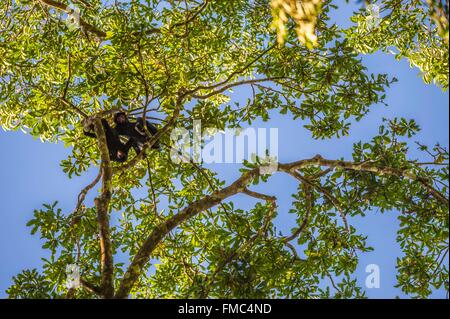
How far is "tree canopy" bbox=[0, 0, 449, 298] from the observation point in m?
7.68

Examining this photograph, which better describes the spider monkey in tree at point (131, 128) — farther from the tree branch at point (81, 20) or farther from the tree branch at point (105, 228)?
the tree branch at point (81, 20)

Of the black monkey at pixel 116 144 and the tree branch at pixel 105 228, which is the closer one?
the tree branch at pixel 105 228

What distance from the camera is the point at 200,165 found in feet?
31.3

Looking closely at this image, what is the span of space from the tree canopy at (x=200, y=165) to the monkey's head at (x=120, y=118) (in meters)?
0.22

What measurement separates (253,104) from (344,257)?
120 inches

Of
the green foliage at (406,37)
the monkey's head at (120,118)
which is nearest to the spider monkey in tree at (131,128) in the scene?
the monkey's head at (120,118)

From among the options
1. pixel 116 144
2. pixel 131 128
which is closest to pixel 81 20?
pixel 131 128

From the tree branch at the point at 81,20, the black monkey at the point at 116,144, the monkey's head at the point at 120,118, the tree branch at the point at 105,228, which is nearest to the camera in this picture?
the tree branch at the point at 105,228

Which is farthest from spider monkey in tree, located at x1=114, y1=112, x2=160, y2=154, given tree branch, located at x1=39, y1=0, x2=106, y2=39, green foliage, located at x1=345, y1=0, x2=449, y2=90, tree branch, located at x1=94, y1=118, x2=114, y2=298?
green foliage, located at x1=345, y1=0, x2=449, y2=90

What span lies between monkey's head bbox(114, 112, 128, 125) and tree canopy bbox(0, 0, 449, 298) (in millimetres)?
220

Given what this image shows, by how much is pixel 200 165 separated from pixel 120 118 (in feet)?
5.66

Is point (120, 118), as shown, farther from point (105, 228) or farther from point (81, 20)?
point (105, 228)

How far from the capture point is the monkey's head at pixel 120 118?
9757mm
